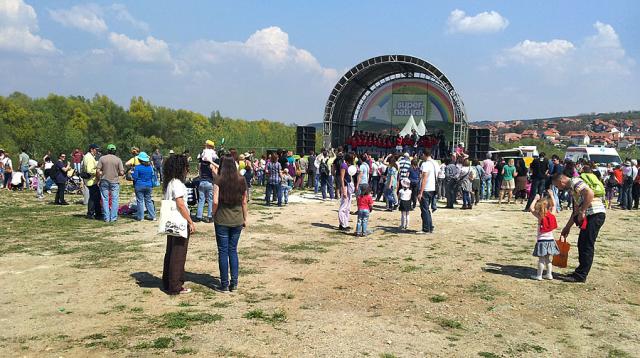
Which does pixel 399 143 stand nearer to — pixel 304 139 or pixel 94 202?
pixel 304 139

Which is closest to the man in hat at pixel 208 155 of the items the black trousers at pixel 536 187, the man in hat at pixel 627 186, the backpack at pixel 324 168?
the backpack at pixel 324 168

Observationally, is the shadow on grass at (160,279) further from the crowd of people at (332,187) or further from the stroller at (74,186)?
the stroller at (74,186)

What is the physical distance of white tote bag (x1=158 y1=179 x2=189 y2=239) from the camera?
5.98 metres

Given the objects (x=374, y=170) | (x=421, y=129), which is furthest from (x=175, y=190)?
(x=421, y=129)

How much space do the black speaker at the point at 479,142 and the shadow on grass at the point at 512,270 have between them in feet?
58.1

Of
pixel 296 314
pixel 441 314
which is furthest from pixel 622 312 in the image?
pixel 296 314

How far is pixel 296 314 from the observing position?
18.0 ft

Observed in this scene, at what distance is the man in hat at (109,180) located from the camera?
10438 mm

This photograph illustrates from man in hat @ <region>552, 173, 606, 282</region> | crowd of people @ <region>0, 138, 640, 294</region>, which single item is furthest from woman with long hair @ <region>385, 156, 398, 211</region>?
man in hat @ <region>552, 173, 606, 282</region>

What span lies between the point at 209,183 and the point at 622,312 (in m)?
7.44

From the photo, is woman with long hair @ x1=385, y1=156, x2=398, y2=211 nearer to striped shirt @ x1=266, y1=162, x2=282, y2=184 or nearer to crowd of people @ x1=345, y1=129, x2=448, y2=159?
striped shirt @ x1=266, y1=162, x2=282, y2=184

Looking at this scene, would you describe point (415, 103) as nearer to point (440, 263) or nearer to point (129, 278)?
point (440, 263)

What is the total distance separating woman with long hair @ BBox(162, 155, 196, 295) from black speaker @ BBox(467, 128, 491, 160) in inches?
813

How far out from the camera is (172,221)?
19.6 ft
